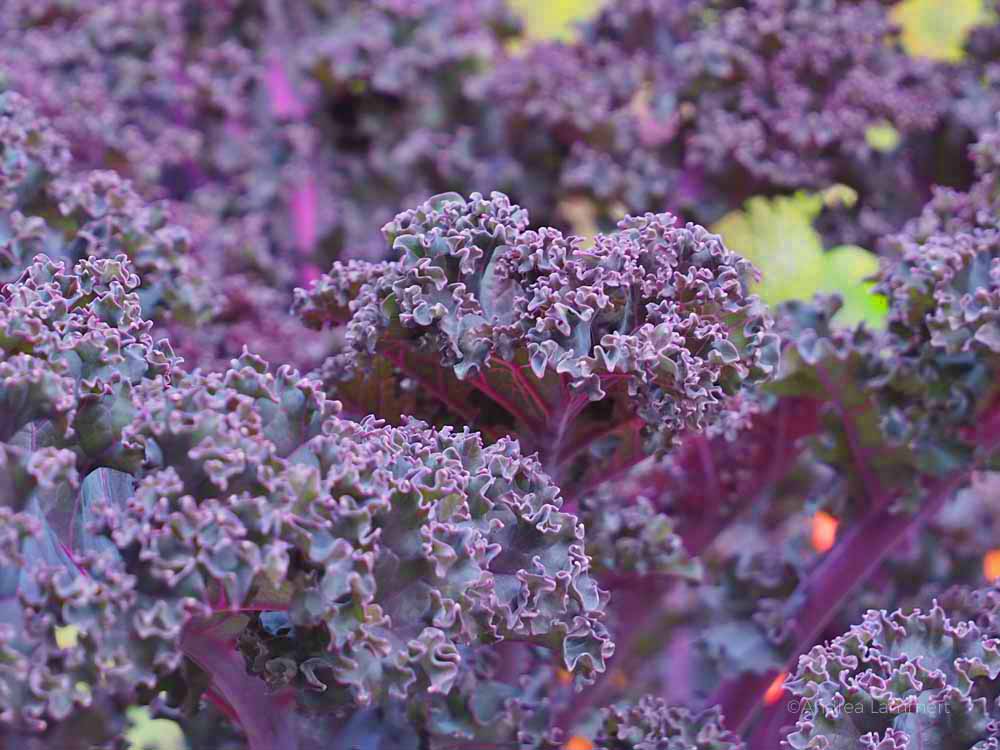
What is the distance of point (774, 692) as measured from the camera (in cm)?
248

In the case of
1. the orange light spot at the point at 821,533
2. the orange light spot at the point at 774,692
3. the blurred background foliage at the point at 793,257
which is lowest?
the orange light spot at the point at 774,692

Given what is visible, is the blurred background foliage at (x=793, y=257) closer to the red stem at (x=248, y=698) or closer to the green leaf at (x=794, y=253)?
the green leaf at (x=794, y=253)

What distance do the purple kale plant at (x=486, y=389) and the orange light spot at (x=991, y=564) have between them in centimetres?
5

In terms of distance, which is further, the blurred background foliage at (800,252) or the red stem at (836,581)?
the blurred background foliage at (800,252)

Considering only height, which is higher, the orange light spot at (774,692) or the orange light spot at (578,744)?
the orange light spot at (774,692)

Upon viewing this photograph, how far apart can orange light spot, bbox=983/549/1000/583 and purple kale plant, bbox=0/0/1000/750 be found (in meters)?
0.05

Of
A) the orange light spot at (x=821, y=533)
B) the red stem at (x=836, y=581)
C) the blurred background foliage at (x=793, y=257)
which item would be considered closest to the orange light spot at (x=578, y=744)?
the red stem at (x=836, y=581)

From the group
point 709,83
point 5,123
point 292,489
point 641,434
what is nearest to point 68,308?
point 292,489

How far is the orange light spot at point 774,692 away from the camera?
2389 millimetres

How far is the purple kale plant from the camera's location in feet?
4.60

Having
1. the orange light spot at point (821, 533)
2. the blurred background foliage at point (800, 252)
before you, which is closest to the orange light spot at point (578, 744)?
the orange light spot at point (821, 533)

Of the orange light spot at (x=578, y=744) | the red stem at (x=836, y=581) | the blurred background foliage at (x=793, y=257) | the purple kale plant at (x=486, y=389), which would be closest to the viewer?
the purple kale plant at (x=486, y=389)

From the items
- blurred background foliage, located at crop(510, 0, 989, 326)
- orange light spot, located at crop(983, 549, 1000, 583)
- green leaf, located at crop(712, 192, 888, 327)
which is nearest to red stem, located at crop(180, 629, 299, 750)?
blurred background foliage, located at crop(510, 0, 989, 326)

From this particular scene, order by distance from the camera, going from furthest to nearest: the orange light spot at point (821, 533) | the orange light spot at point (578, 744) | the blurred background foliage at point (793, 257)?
the blurred background foliage at point (793, 257) → the orange light spot at point (821, 533) → the orange light spot at point (578, 744)
